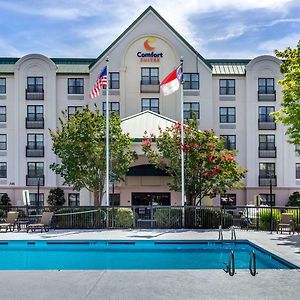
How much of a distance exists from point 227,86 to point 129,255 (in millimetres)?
34277

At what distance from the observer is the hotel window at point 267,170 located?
1940 inches

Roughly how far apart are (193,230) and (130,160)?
9.50 metres

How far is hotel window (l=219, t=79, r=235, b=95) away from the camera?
49.5m

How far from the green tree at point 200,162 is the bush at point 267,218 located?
3.82 metres

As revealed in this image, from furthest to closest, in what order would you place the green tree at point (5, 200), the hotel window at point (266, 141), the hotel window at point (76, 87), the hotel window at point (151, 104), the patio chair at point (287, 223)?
the hotel window at point (266, 141) → the hotel window at point (76, 87) → the hotel window at point (151, 104) → the green tree at point (5, 200) → the patio chair at point (287, 223)

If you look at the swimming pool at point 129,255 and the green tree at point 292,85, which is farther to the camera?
the green tree at point 292,85

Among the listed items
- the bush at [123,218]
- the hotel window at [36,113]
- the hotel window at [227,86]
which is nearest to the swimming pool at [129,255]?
the bush at [123,218]

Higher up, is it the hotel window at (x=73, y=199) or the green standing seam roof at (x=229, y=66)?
the green standing seam roof at (x=229, y=66)

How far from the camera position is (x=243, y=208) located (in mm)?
25625

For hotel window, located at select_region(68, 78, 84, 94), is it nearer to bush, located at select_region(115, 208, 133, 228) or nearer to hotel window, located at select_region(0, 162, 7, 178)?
hotel window, located at select_region(0, 162, 7, 178)

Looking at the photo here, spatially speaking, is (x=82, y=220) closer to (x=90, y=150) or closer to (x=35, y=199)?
(x=90, y=150)

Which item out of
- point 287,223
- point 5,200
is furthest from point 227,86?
point 287,223

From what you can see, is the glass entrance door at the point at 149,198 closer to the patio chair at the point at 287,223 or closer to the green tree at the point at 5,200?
the green tree at the point at 5,200

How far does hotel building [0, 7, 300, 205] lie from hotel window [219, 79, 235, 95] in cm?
10
